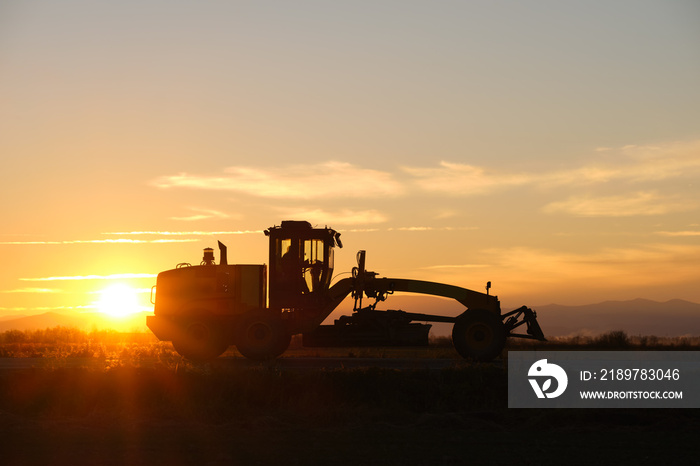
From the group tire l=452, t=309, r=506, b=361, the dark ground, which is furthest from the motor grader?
the dark ground

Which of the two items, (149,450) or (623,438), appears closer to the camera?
(149,450)

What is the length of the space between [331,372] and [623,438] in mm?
6940

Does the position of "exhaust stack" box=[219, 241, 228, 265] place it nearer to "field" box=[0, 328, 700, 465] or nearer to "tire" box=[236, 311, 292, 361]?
"tire" box=[236, 311, 292, 361]

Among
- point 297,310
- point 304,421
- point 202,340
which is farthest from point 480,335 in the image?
point 304,421

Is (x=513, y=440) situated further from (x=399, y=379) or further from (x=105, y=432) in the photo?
(x=105, y=432)

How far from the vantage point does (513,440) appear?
53.0 feet

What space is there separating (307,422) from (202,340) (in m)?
11.0

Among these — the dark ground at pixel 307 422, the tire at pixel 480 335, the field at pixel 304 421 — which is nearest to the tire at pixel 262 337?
the tire at pixel 480 335

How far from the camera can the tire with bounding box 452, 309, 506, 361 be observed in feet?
86.5

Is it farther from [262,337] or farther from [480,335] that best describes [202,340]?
[480,335]

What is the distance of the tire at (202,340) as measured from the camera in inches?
1109

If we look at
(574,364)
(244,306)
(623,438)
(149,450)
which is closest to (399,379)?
(574,364)

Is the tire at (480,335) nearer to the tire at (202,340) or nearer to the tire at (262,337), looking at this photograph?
the tire at (262,337)

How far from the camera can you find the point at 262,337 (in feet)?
89.9
